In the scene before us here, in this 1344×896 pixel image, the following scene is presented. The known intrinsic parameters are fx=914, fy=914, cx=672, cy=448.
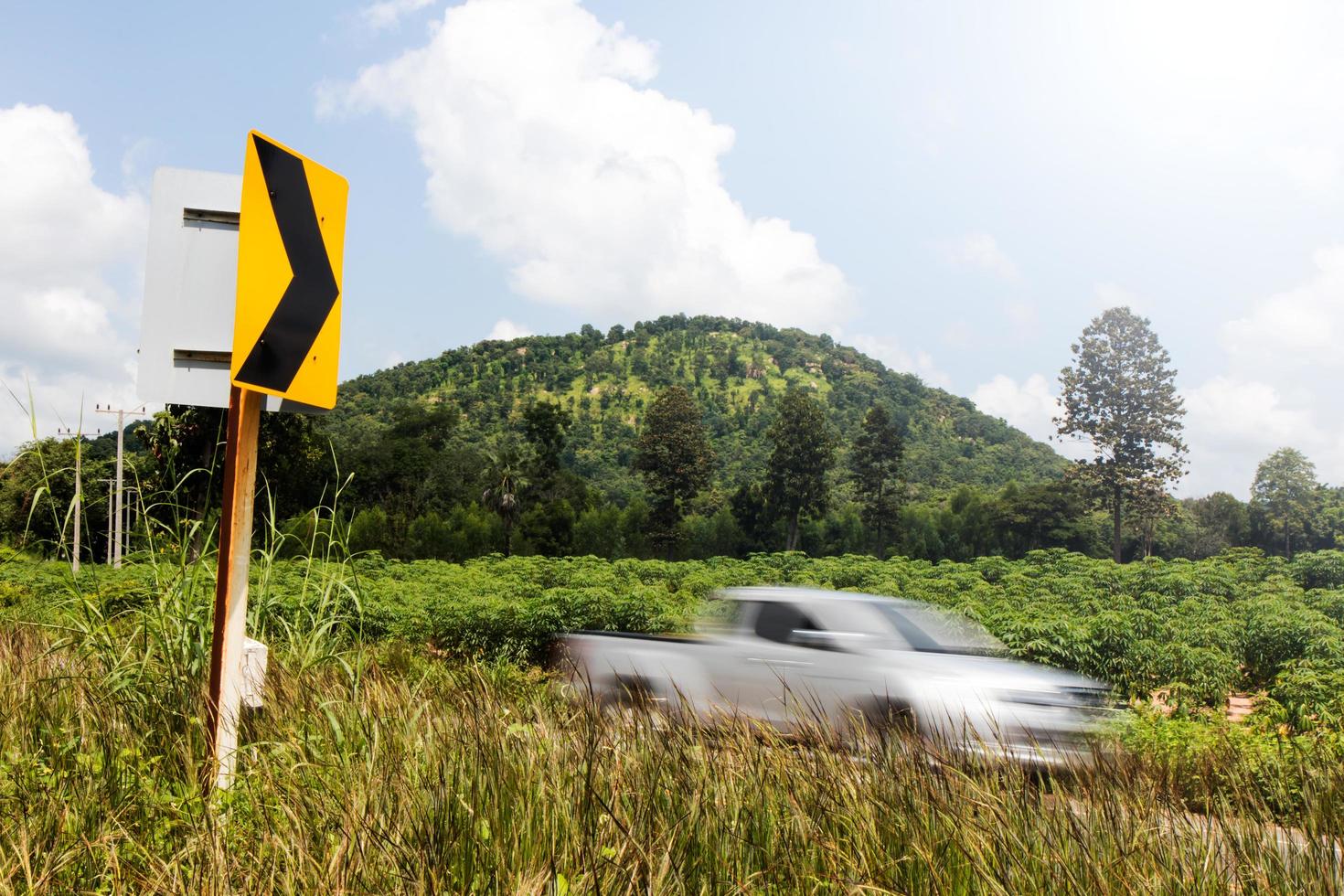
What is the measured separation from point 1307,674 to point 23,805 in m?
9.81

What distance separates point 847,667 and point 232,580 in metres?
3.83

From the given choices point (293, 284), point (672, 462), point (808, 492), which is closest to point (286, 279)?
point (293, 284)

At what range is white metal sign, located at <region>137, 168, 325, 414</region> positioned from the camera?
3.06 metres

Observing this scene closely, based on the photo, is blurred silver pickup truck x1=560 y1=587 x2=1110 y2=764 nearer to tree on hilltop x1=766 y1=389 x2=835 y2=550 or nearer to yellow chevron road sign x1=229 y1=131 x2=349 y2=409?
yellow chevron road sign x1=229 y1=131 x2=349 y2=409

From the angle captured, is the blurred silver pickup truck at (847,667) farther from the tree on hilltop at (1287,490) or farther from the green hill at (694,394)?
the green hill at (694,394)

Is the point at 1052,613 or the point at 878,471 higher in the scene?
the point at 878,471

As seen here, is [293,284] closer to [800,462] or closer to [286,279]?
[286,279]

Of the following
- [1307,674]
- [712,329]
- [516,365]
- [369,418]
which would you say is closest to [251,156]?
[1307,674]

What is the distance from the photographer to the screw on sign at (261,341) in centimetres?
290

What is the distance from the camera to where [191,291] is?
123 inches

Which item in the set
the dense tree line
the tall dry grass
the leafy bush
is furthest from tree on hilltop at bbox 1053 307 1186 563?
the tall dry grass

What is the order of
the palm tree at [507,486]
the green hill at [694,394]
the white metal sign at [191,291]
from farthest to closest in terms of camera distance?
the green hill at [694,394] < the palm tree at [507,486] < the white metal sign at [191,291]

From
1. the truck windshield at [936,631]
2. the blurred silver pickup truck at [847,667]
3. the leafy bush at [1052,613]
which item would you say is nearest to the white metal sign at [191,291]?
the leafy bush at [1052,613]

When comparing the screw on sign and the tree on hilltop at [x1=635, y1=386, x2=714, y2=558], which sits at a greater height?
the tree on hilltop at [x1=635, y1=386, x2=714, y2=558]
